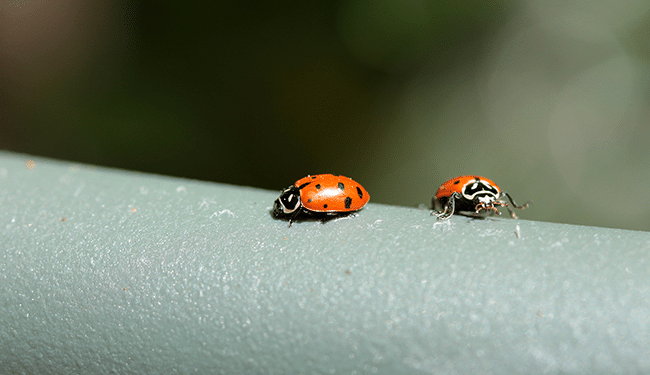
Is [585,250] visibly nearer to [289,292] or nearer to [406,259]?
[406,259]

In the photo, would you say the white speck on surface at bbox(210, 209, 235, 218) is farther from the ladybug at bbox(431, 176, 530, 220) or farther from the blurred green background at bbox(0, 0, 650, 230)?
the blurred green background at bbox(0, 0, 650, 230)

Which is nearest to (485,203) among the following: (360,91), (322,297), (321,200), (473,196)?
(473,196)

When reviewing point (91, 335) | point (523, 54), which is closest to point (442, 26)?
point (523, 54)

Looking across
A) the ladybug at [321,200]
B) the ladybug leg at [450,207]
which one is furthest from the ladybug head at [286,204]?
the ladybug leg at [450,207]

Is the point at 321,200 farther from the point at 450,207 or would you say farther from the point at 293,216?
the point at 450,207

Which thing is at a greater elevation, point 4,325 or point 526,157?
point 526,157

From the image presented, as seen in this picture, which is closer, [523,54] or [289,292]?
[289,292]
